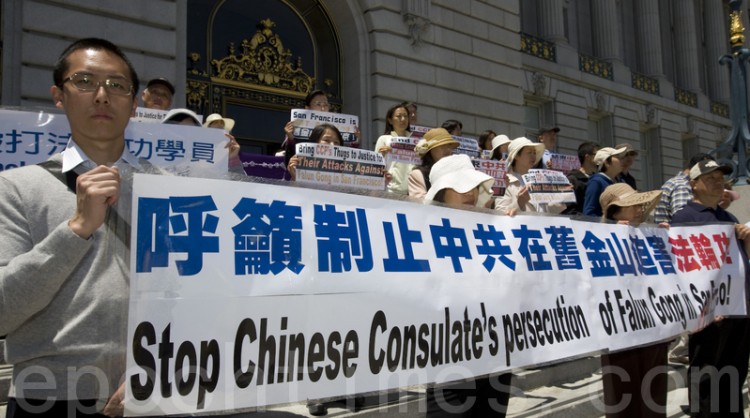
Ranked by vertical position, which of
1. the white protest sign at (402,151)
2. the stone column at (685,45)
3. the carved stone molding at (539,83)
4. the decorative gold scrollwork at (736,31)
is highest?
the stone column at (685,45)

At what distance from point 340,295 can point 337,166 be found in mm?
2335

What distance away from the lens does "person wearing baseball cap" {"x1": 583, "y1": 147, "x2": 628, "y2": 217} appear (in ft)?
19.2

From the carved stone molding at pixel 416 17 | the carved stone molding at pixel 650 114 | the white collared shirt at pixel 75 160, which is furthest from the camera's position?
the carved stone molding at pixel 650 114

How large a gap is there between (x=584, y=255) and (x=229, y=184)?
90.9 inches

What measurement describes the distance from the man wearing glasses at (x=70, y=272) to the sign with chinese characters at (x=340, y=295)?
0.07 m

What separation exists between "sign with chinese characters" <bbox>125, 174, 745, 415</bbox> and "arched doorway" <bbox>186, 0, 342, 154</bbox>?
8167 millimetres

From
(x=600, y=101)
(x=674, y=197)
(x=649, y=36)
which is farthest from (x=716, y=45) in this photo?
(x=674, y=197)

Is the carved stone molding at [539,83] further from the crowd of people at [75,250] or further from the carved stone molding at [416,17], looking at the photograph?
the crowd of people at [75,250]

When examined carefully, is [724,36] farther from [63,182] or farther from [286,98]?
[63,182]

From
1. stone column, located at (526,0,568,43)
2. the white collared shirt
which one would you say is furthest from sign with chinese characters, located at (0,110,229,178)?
stone column, located at (526,0,568,43)

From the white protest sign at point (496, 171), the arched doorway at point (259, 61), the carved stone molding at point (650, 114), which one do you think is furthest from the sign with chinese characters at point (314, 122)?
the carved stone molding at point (650, 114)

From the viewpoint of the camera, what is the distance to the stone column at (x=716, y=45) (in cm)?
3106

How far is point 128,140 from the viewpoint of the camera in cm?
393

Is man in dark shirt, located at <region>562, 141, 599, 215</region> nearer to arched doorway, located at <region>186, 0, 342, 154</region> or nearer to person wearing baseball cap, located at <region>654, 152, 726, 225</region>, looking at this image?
person wearing baseball cap, located at <region>654, 152, 726, 225</region>
